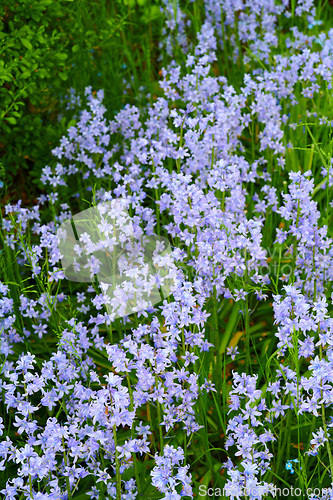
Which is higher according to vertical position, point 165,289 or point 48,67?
point 48,67

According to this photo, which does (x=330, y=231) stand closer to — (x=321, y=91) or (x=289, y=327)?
(x=289, y=327)

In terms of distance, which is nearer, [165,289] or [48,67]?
[165,289]

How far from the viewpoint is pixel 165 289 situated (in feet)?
10.0

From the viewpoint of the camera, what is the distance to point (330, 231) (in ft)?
11.5

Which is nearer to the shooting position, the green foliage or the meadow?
the meadow

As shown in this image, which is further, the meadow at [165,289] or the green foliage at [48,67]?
the green foliage at [48,67]

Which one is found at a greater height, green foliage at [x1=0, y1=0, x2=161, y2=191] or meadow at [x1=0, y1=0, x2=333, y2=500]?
green foliage at [x1=0, y1=0, x2=161, y2=191]

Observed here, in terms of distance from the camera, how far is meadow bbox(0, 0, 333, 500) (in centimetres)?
227

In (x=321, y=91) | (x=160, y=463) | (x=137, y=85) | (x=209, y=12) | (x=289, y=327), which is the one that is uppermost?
(x=209, y=12)

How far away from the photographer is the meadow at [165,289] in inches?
89.4

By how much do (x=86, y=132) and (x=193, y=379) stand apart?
2.26m

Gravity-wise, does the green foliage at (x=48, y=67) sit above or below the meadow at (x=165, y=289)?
above

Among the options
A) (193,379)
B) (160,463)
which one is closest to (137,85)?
(193,379)

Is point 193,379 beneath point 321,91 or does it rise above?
beneath
